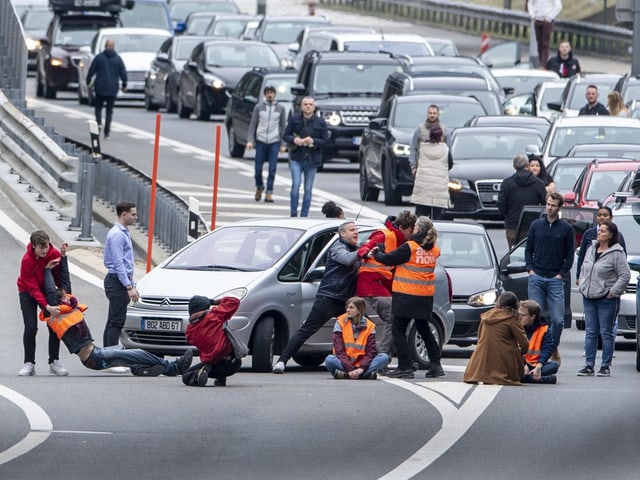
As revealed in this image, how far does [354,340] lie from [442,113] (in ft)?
48.9

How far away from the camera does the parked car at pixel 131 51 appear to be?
4525 cm

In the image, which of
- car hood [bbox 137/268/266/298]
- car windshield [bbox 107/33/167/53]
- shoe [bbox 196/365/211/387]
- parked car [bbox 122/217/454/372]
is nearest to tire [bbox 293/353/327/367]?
parked car [bbox 122/217/454/372]

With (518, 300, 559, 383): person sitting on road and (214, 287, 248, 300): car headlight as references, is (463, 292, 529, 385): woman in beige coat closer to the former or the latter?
(518, 300, 559, 383): person sitting on road

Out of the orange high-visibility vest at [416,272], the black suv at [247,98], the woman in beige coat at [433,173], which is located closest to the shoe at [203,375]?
the orange high-visibility vest at [416,272]

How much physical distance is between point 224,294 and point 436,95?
1523cm

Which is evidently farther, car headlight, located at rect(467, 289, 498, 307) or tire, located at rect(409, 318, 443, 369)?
car headlight, located at rect(467, 289, 498, 307)

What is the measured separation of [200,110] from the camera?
140 feet

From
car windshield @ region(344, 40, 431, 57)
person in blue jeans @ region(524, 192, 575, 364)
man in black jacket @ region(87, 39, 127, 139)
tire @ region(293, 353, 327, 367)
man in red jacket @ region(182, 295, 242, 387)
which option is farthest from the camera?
car windshield @ region(344, 40, 431, 57)

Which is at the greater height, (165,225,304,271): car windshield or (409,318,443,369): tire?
(165,225,304,271): car windshield

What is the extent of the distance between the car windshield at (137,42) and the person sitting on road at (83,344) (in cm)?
2941

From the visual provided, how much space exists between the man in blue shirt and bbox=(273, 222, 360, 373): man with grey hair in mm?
1524

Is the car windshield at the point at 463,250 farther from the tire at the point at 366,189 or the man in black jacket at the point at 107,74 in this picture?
the man in black jacket at the point at 107,74

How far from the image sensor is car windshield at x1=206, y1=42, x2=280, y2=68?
41719mm

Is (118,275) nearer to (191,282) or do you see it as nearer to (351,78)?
(191,282)
